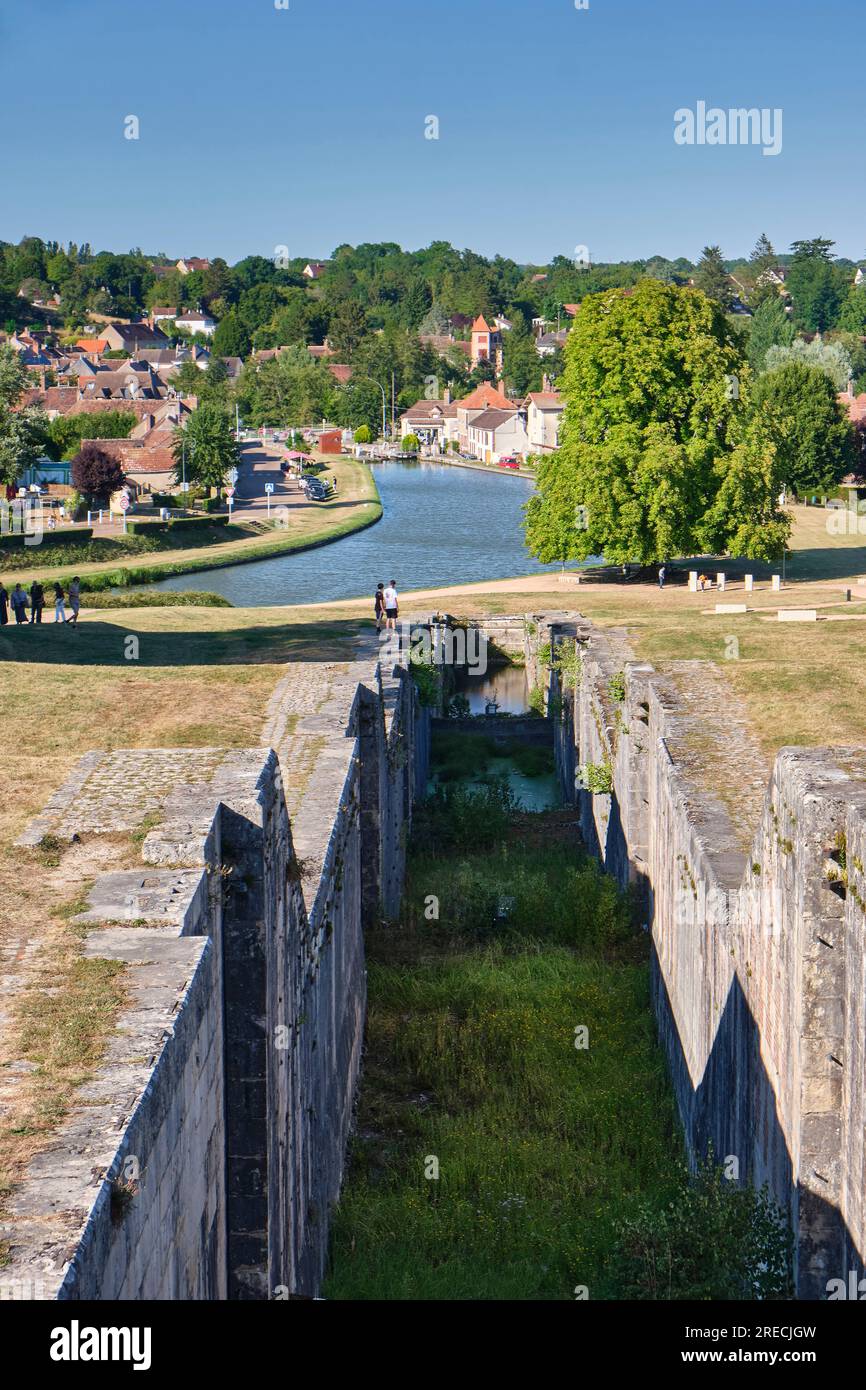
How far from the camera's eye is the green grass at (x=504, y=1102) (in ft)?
40.1

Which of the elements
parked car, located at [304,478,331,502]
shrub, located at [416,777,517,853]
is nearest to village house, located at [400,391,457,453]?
parked car, located at [304,478,331,502]

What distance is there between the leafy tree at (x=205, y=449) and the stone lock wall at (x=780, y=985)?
252ft

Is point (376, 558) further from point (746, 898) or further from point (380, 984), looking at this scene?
point (746, 898)

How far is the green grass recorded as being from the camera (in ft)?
40.1

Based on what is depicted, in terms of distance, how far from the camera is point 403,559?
69688mm

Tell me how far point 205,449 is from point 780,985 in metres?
83.6

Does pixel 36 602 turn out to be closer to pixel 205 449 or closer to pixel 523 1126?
pixel 523 1126

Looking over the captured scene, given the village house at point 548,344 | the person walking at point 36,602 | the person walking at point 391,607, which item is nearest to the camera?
the person walking at point 391,607

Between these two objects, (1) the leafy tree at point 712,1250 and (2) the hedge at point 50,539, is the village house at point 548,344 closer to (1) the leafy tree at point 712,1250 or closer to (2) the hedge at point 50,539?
(2) the hedge at point 50,539

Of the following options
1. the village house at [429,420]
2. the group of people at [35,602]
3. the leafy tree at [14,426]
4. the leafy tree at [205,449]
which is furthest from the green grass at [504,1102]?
the village house at [429,420]

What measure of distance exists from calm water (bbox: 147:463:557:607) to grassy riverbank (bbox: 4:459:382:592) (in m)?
0.77

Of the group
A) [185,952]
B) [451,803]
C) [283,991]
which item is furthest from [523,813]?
[185,952]

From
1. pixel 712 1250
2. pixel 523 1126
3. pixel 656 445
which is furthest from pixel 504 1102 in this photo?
pixel 656 445

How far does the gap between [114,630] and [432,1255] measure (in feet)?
83.6
